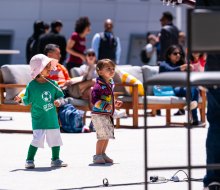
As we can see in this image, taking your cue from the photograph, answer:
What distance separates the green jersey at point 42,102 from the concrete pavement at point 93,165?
1.32 feet

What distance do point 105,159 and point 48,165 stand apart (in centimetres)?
55

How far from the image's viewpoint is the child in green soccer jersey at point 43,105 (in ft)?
29.5

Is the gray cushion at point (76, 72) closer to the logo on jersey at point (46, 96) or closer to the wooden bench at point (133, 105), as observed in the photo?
the wooden bench at point (133, 105)

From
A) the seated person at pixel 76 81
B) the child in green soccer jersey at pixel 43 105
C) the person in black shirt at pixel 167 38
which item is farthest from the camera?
the person in black shirt at pixel 167 38

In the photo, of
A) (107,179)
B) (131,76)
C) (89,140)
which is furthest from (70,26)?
(107,179)

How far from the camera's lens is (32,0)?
3144cm

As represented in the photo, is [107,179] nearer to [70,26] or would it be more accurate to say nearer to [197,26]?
[197,26]

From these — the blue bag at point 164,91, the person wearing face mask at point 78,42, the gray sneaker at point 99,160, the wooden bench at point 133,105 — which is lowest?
the gray sneaker at point 99,160

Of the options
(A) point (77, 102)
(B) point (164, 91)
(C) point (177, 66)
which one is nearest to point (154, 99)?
(B) point (164, 91)

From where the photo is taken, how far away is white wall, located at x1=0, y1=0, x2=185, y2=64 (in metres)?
31.2

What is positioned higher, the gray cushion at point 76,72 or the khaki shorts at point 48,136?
the gray cushion at point 76,72

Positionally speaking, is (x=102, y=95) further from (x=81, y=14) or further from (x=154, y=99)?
(x=81, y=14)

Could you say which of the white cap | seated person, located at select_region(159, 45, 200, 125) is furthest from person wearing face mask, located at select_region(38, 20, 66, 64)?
the white cap

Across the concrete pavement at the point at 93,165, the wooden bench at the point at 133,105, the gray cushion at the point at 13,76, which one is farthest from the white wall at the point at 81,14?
the concrete pavement at the point at 93,165
